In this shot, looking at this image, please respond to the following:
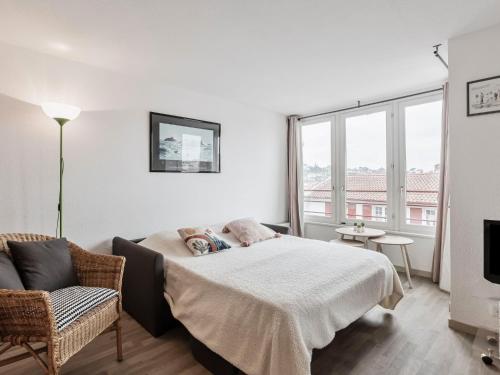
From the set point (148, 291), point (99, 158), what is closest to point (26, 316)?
point (148, 291)

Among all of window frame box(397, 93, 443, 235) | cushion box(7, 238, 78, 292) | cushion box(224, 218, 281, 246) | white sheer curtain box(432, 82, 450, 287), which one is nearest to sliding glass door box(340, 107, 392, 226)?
window frame box(397, 93, 443, 235)

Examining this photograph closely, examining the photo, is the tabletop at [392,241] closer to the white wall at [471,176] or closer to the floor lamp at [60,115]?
the white wall at [471,176]

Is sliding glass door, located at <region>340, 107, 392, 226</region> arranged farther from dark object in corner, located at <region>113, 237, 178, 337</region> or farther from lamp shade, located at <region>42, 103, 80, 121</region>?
lamp shade, located at <region>42, 103, 80, 121</region>

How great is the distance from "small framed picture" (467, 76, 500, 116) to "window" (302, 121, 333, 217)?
236 cm

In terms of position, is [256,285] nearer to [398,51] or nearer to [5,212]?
[5,212]

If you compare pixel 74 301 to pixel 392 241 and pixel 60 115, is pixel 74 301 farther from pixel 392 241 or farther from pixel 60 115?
pixel 392 241

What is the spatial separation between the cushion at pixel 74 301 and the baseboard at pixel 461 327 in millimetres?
2704

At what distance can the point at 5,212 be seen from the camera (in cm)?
231

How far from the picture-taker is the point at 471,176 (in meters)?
2.21

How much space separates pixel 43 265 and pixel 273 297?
64.8 inches

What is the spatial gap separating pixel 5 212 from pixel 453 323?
153 inches

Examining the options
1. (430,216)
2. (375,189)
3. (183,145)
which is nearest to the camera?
(183,145)

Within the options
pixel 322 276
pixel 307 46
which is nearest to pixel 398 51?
pixel 307 46

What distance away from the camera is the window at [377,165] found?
11.7ft
